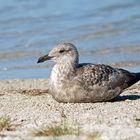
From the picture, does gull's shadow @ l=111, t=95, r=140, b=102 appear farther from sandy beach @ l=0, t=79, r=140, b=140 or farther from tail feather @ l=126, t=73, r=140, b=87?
tail feather @ l=126, t=73, r=140, b=87

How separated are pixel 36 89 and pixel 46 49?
443 centimetres

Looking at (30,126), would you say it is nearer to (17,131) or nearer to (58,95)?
(17,131)

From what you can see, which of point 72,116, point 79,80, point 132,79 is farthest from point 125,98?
point 72,116

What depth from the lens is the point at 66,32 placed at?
59.5 feet

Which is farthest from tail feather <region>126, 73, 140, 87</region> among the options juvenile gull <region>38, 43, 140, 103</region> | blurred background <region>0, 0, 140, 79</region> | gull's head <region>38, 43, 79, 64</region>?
blurred background <region>0, 0, 140, 79</region>

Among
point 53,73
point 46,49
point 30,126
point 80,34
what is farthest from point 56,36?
point 30,126

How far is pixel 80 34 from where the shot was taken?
58.9 ft

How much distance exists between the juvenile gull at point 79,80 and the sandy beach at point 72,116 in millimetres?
124

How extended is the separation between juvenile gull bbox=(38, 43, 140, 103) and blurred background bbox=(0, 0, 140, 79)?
3.07 metres

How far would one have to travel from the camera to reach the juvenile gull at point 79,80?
9.92 metres

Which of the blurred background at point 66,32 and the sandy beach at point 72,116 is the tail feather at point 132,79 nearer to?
the sandy beach at point 72,116

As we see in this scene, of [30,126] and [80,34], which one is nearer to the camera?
[30,126]

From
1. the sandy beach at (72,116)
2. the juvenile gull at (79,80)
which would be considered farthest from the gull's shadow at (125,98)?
the juvenile gull at (79,80)

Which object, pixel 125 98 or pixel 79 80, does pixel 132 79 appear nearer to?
pixel 125 98
